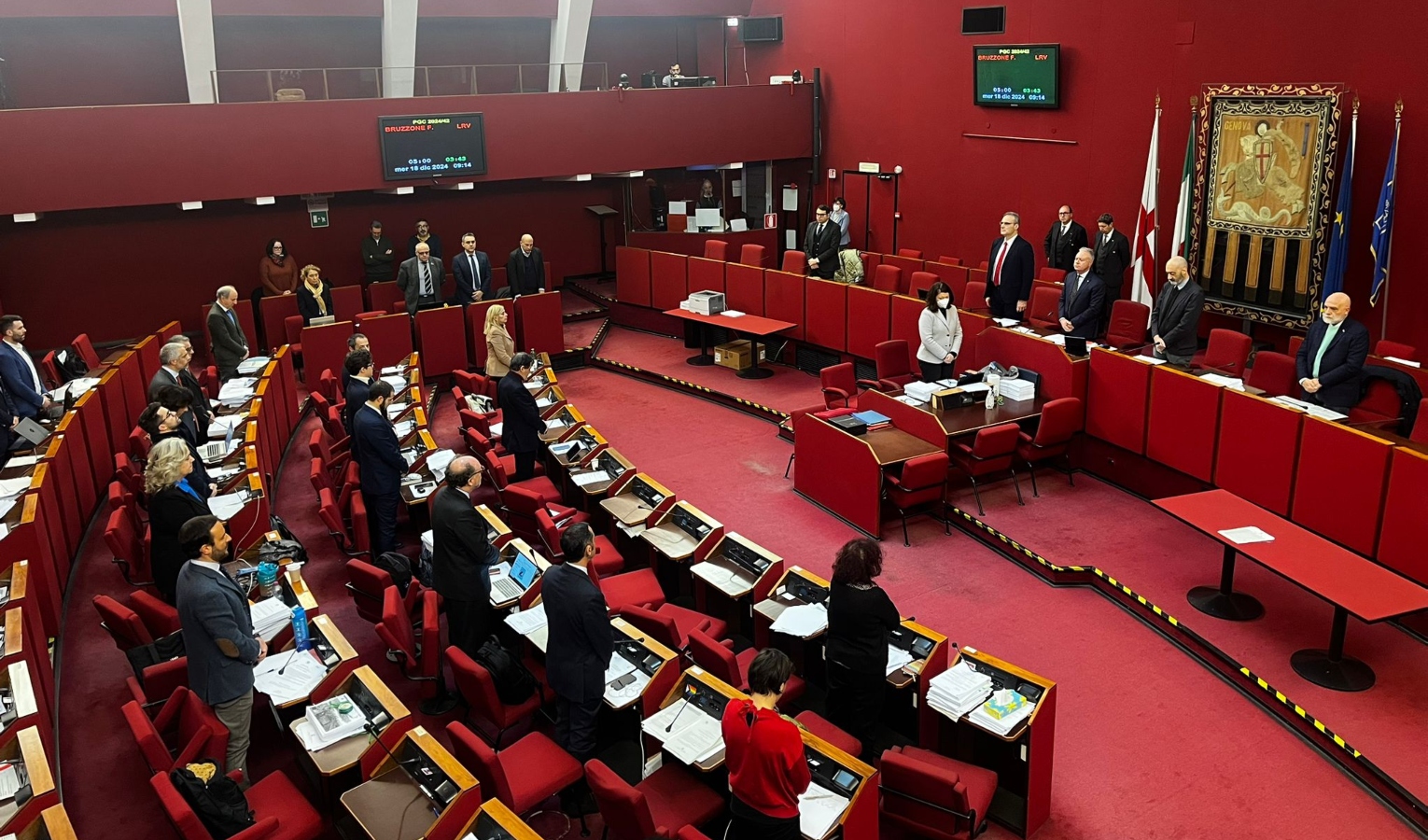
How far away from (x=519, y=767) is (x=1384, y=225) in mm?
9812

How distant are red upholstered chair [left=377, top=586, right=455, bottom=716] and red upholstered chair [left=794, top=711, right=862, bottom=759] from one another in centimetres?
219

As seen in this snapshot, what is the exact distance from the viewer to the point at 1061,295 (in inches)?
474

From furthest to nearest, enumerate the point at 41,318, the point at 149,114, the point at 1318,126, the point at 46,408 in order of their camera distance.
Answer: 1. the point at 41,318
2. the point at 149,114
3. the point at 1318,126
4. the point at 46,408

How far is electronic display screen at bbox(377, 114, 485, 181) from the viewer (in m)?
15.0

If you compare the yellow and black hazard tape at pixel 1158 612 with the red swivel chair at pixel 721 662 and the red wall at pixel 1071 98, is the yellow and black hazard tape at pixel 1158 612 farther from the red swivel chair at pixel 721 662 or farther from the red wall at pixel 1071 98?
the red wall at pixel 1071 98

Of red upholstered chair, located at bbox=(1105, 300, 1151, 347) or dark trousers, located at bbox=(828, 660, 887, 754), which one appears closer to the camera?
dark trousers, located at bbox=(828, 660, 887, 754)

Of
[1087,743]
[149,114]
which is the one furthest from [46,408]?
[1087,743]

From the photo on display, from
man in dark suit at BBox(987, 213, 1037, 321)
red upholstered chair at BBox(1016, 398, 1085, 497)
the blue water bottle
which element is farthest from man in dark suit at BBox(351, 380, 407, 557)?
man in dark suit at BBox(987, 213, 1037, 321)

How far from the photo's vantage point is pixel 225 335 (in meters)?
11.6

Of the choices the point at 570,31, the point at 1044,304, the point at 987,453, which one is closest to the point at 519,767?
the point at 987,453

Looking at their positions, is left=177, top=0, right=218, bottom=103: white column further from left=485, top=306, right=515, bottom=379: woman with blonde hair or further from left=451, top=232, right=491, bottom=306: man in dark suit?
left=485, top=306, right=515, bottom=379: woman with blonde hair

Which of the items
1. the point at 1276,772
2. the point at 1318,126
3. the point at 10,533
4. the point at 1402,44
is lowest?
the point at 1276,772

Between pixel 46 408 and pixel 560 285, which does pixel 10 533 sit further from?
pixel 560 285

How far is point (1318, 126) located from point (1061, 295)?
118 inches
